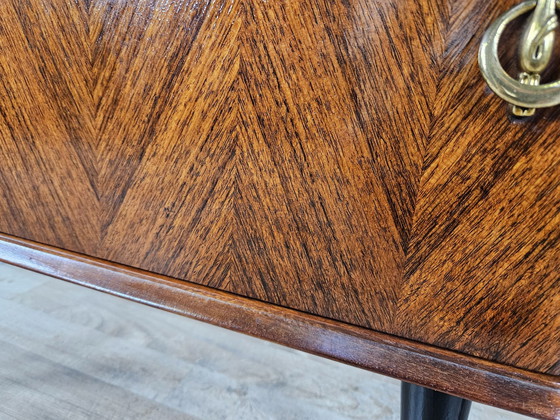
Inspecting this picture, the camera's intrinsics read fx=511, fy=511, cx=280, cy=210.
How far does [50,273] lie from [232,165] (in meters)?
0.16

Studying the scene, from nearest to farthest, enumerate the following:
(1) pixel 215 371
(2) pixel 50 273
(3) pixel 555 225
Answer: (3) pixel 555 225 < (2) pixel 50 273 < (1) pixel 215 371

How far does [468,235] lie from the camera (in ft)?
0.67

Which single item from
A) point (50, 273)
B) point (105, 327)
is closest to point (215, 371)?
point (105, 327)

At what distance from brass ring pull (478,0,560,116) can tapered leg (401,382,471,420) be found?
0.62 feet

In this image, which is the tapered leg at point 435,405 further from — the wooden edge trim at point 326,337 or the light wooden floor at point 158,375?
the light wooden floor at point 158,375

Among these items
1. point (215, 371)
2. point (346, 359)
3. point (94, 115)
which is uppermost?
point (94, 115)

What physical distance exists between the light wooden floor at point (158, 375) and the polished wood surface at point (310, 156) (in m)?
0.27

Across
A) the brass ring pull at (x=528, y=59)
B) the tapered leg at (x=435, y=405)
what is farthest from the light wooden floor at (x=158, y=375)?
the brass ring pull at (x=528, y=59)

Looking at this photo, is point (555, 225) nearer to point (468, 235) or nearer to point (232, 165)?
point (468, 235)

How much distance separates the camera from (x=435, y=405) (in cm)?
31

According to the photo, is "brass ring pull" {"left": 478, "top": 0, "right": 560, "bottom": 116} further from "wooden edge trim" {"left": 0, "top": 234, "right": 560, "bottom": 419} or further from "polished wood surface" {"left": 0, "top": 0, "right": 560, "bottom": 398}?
"wooden edge trim" {"left": 0, "top": 234, "right": 560, "bottom": 419}

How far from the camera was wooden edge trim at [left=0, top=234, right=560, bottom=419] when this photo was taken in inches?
8.3

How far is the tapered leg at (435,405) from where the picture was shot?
1.00 ft

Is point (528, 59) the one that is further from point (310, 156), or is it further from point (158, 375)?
point (158, 375)
